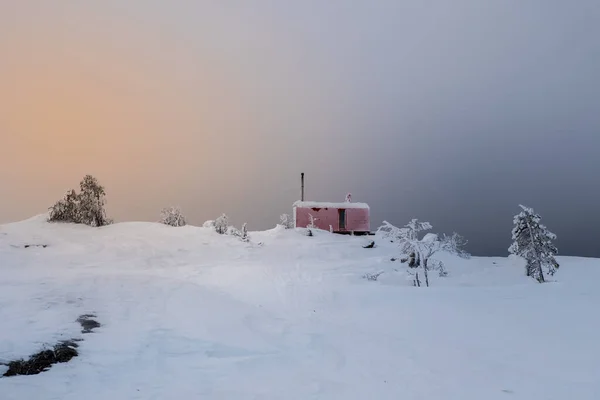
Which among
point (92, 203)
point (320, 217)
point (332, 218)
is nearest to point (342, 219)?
point (332, 218)

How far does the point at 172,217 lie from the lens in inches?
1651

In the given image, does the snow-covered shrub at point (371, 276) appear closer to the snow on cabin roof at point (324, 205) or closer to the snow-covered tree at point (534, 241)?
the snow-covered tree at point (534, 241)

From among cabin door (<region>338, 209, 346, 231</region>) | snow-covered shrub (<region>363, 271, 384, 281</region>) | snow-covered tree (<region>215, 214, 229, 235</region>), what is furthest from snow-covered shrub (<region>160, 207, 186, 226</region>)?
snow-covered shrub (<region>363, 271, 384, 281</region>)

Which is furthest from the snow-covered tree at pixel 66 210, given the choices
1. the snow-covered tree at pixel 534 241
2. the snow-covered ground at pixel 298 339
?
the snow-covered tree at pixel 534 241

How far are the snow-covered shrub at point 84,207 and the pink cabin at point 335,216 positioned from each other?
18.8 m

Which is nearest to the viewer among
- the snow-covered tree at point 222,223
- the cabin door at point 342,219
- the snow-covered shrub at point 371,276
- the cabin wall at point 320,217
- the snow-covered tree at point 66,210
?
the snow-covered shrub at point 371,276

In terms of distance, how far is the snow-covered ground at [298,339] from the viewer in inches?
217

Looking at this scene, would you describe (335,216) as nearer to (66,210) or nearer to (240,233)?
(240,233)

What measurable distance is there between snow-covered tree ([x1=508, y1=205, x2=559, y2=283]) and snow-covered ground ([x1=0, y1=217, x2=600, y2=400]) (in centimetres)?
826

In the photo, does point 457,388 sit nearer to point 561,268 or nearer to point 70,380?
point 70,380

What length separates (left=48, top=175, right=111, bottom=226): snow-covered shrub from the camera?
2957 centimetres

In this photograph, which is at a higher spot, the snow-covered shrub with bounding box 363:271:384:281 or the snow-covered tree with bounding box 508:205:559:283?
the snow-covered tree with bounding box 508:205:559:283

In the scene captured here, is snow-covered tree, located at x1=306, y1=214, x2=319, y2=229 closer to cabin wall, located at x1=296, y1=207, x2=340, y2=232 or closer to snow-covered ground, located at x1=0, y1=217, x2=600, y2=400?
cabin wall, located at x1=296, y1=207, x2=340, y2=232

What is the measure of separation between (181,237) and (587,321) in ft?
83.7
